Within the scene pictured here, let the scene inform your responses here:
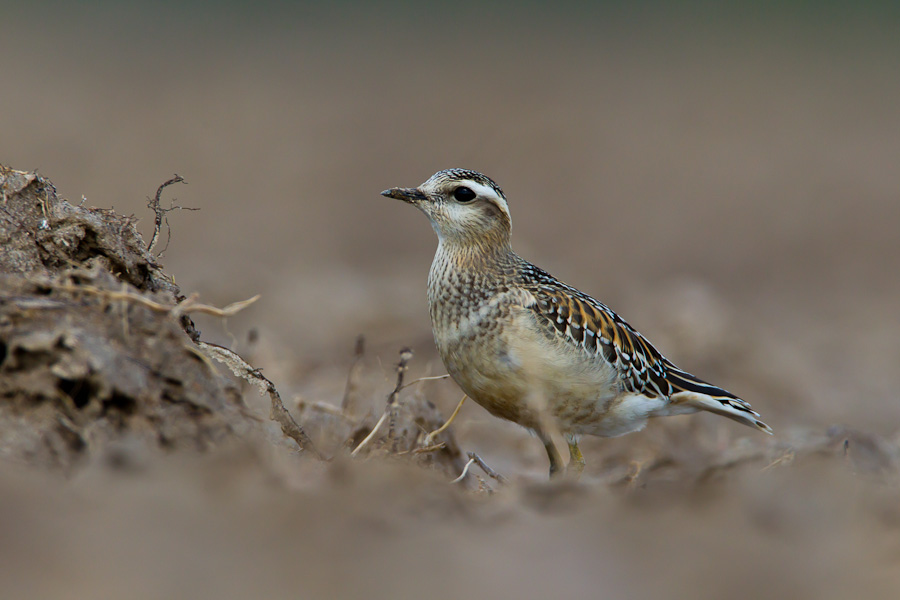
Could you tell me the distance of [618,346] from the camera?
23.4 ft

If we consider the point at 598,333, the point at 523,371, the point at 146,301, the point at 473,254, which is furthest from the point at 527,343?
the point at 146,301

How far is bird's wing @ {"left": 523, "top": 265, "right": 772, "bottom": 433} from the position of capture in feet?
22.4

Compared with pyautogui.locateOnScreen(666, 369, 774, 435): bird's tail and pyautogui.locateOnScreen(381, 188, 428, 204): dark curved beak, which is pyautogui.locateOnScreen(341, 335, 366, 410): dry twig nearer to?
pyautogui.locateOnScreen(381, 188, 428, 204): dark curved beak

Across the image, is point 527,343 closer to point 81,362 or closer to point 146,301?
point 146,301

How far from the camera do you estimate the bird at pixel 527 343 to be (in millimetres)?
6516

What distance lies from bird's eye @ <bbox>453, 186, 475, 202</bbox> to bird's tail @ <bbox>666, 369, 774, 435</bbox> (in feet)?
6.36

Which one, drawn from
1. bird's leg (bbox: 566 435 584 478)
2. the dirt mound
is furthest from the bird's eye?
the dirt mound

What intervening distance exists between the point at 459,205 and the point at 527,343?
3.99ft

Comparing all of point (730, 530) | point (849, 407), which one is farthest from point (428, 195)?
point (849, 407)

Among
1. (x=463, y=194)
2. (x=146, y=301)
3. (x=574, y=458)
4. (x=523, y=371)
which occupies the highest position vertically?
(x=463, y=194)

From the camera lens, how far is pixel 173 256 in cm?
1747

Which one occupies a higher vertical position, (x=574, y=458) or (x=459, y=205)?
(x=459, y=205)

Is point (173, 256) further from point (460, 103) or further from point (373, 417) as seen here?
point (460, 103)

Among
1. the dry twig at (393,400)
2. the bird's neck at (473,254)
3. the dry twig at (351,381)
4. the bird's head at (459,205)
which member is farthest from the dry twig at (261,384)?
the bird's head at (459,205)
